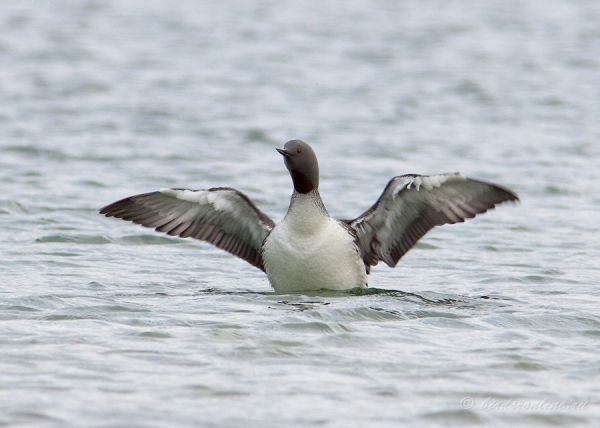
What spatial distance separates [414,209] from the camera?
10.6 metres

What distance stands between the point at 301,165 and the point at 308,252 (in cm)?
75

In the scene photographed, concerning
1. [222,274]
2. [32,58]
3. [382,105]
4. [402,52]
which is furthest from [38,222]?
[402,52]

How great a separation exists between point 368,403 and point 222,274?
4596 mm

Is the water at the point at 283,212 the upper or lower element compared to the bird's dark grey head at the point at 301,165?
lower

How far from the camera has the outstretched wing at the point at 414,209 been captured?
10125 mm

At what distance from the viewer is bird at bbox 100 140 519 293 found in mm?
10195

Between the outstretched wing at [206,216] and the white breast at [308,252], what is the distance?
440mm

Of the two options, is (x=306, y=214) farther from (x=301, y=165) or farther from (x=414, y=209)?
(x=414, y=209)

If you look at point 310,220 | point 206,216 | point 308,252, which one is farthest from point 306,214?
point 206,216

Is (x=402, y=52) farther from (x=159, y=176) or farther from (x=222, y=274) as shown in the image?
(x=222, y=274)

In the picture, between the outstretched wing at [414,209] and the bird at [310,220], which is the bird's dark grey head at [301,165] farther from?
the outstretched wing at [414,209]

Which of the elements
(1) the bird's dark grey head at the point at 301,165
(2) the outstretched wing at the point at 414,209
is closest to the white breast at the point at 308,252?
(1) the bird's dark grey head at the point at 301,165

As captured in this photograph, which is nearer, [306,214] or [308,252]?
[308,252]

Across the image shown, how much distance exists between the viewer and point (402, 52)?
28891 mm
